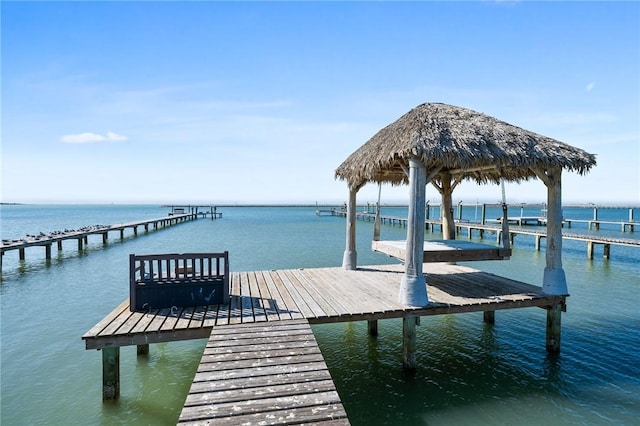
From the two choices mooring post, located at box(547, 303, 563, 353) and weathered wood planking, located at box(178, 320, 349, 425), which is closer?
weathered wood planking, located at box(178, 320, 349, 425)

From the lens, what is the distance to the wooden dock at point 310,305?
5.61 metres

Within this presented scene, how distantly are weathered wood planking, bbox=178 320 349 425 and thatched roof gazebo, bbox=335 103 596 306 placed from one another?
302 centimetres

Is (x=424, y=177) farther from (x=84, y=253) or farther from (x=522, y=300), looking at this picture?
(x=84, y=253)

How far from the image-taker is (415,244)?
7137 mm

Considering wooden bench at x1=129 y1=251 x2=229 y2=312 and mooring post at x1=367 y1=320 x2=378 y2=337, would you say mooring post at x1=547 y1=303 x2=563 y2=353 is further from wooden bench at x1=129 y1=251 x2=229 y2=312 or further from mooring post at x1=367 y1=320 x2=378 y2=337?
wooden bench at x1=129 y1=251 x2=229 y2=312

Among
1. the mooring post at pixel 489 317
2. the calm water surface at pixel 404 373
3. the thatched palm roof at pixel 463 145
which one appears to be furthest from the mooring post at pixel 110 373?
the mooring post at pixel 489 317

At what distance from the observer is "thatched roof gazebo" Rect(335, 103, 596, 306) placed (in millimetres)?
6984

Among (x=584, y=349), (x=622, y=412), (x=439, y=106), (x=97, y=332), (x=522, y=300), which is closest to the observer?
(x=97, y=332)

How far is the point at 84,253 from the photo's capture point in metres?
23.3

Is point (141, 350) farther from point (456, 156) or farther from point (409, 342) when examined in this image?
point (456, 156)

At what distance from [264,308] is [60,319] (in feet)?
24.4

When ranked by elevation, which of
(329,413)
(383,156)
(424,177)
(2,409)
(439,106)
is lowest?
(2,409)

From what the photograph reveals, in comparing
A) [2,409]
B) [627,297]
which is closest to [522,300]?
[627,297]

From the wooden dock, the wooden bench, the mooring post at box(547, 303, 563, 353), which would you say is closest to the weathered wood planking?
the wooden dock
